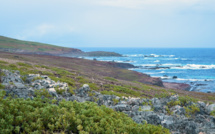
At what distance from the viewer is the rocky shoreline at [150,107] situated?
8719 mm

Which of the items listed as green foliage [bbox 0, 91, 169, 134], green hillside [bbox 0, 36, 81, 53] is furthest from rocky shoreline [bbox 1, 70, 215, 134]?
green hillside [bbox 0, 36, 81, 53]

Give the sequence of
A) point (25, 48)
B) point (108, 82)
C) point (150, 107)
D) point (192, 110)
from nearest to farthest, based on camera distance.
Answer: point (150, 107) < point (192, 110) < point (108, 82) < point (25, 48)

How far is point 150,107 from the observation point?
36.5ft

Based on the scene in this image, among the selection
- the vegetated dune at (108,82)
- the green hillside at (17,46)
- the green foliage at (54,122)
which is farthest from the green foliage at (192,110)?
the green hillside at (17,46)

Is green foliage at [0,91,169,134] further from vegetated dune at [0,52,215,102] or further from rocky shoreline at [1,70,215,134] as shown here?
vegetated dune at [0,52,215,102]

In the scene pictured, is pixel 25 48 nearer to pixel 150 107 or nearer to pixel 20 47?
pixel 20 47

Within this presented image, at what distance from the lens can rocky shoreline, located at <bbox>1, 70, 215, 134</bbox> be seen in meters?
8.72

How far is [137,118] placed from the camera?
8.66 metres

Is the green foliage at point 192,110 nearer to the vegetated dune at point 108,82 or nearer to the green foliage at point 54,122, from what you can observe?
the vegetated dune at point 108,82

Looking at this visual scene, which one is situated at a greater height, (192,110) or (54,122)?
(54,122)

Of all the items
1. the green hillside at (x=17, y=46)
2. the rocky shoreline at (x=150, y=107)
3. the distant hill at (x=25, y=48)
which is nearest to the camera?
the rocky shoreline at (x=150, y=107)

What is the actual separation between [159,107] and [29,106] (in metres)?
7.88

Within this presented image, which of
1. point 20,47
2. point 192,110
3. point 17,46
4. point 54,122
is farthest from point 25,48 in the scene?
point 54,122

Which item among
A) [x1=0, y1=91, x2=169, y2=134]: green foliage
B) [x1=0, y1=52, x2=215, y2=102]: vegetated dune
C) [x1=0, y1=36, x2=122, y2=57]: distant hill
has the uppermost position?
[x1=0, y1=36, x2=122, y2=57]: distant hill
